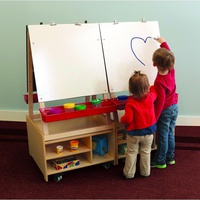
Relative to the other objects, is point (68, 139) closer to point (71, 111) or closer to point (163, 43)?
point (71, 111)

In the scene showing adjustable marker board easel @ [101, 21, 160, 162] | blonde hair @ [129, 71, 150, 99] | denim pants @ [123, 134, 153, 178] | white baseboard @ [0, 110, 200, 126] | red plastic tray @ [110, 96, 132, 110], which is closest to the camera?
blonde hair @ [129, 71, 150, 99]

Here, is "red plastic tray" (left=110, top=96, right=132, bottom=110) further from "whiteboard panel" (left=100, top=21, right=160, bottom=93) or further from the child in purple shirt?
the child in purple shirt

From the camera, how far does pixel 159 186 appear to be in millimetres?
2125

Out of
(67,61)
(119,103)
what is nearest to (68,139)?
(119,103)

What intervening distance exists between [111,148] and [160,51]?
83cm

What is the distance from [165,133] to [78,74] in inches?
Answer: 31.2

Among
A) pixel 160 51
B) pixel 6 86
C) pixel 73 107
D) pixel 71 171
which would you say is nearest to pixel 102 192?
pixel 71 171

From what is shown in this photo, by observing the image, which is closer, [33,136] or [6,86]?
[33,136]

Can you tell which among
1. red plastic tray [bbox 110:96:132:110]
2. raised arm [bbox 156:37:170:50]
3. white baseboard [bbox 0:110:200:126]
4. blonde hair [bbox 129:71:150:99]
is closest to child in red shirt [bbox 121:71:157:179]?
blonde hair [bbox 129:71:150:99]

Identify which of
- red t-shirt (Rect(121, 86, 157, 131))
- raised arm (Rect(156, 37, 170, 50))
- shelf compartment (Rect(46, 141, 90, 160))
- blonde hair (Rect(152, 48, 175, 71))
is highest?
raised arm (Rect(156, 37, 170, 50))

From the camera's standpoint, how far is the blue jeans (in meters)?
2.29

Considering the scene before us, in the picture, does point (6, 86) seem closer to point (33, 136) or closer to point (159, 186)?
point (33, 136)

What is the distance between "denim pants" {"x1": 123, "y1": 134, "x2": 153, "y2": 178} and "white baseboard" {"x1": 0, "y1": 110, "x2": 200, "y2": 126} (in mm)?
1214

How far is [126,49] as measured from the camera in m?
2.47
